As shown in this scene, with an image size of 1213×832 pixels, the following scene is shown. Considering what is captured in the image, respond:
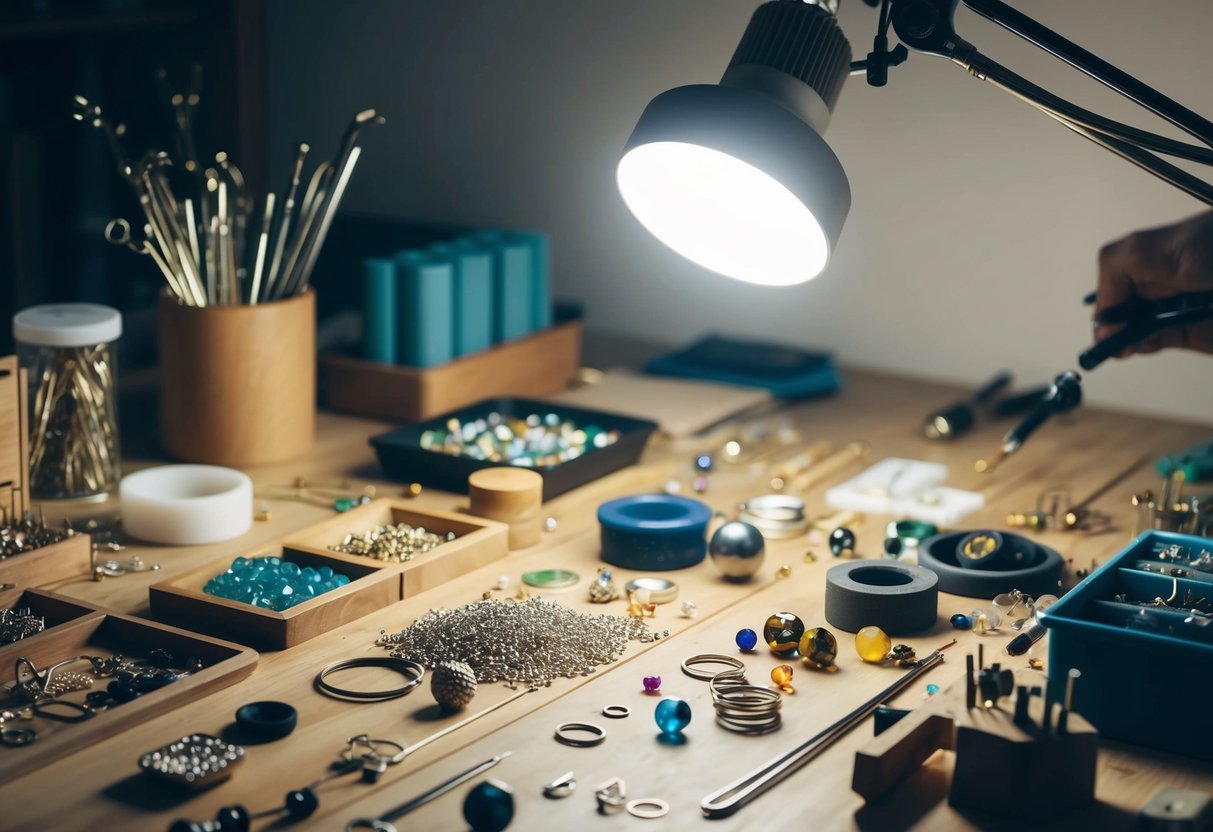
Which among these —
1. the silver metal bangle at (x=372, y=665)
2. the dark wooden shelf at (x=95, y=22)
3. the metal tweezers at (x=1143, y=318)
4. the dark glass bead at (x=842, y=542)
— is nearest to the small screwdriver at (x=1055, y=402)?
the metal tweezers at (x=1143, y=318)

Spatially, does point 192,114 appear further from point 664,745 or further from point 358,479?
point 664,745

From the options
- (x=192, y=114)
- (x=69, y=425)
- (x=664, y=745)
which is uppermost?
(x=192, y=114)

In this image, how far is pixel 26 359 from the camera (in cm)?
159

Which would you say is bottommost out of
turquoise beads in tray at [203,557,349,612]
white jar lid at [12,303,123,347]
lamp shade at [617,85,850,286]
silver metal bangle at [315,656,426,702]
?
silver metal bangle at [315,656,426,702]

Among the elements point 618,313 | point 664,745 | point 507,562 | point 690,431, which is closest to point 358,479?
point 507,562

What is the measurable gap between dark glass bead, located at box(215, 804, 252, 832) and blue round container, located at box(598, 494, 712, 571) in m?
0.59

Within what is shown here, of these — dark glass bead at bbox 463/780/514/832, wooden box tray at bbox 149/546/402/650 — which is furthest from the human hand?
dark glass bead at bbox 463/780/514/832

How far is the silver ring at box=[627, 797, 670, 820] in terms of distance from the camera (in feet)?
3.36

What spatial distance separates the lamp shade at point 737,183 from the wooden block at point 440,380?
0.65m

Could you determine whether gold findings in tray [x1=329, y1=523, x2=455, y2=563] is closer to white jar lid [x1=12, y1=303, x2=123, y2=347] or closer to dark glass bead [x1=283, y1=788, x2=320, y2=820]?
white jar lid [x1=12, y1=303, x2=123, y2=347]

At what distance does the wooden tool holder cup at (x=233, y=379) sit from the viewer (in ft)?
5.69

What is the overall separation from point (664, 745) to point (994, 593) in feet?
1.47

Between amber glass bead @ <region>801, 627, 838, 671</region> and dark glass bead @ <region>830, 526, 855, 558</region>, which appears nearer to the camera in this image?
amber glass bead @ <region>801, 627, 838, 671</region>

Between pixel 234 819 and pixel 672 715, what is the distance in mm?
332
